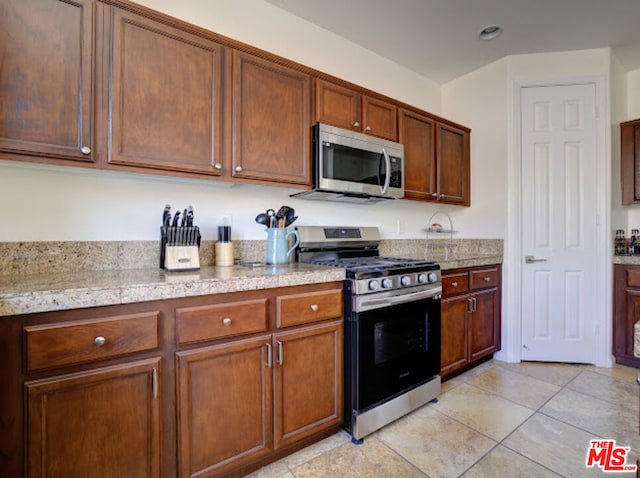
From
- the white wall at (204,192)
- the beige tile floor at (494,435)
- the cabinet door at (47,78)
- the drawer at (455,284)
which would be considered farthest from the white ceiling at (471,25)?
the beige tile floor at (494,435)

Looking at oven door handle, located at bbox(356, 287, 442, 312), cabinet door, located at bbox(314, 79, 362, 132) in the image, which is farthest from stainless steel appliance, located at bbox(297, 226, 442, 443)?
cabinet door, located at bbox(314, 79, 362, 132)

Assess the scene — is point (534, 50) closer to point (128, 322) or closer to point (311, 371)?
point (311, 371)

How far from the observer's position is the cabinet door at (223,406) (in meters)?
1.25

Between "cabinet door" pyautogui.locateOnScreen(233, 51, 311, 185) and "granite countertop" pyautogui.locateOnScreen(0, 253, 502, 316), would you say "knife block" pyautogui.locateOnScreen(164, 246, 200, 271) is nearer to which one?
"granite countertop" pyautogui.locateOnScreen(0, 253, 502, 316)

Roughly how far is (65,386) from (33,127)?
99cm

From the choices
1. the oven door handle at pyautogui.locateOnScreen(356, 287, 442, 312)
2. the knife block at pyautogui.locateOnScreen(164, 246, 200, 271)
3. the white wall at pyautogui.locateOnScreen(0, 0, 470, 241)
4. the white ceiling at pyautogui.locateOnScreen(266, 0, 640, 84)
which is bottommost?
the oven door handle at pyautogui.locateOnScreen(356, 287, 442, 312)

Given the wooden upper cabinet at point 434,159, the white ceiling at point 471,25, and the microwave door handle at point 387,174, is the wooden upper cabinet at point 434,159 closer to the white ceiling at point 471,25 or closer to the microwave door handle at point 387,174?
the microwave door handle at point 387,174

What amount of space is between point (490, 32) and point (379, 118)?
3.94 ft

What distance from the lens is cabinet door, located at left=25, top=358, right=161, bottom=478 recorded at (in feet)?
3.29

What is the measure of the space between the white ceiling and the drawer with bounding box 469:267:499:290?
1913 mm

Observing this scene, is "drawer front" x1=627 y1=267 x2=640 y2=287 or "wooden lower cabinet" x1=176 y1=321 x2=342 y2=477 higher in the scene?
"drawer front" x1=627 y1=267 x2=640 y2=287

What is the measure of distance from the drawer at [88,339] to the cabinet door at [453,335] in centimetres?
190

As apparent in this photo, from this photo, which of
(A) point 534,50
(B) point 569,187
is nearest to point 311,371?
(B) point 569,187

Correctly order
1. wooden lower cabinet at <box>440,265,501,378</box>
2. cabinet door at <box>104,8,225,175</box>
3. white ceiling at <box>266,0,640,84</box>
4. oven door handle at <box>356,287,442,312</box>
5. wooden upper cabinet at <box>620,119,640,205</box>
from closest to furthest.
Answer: cabinet door at <box>104,8,225,175</box> < oven door handle at <box>356,287,442,312</box> < white ceiling at <box>266,0,640,84</box> < wooden lower cabinet at <box>440,265,501,378</box> < wooden upper cabinet at <box>620,119,640,205</box>
